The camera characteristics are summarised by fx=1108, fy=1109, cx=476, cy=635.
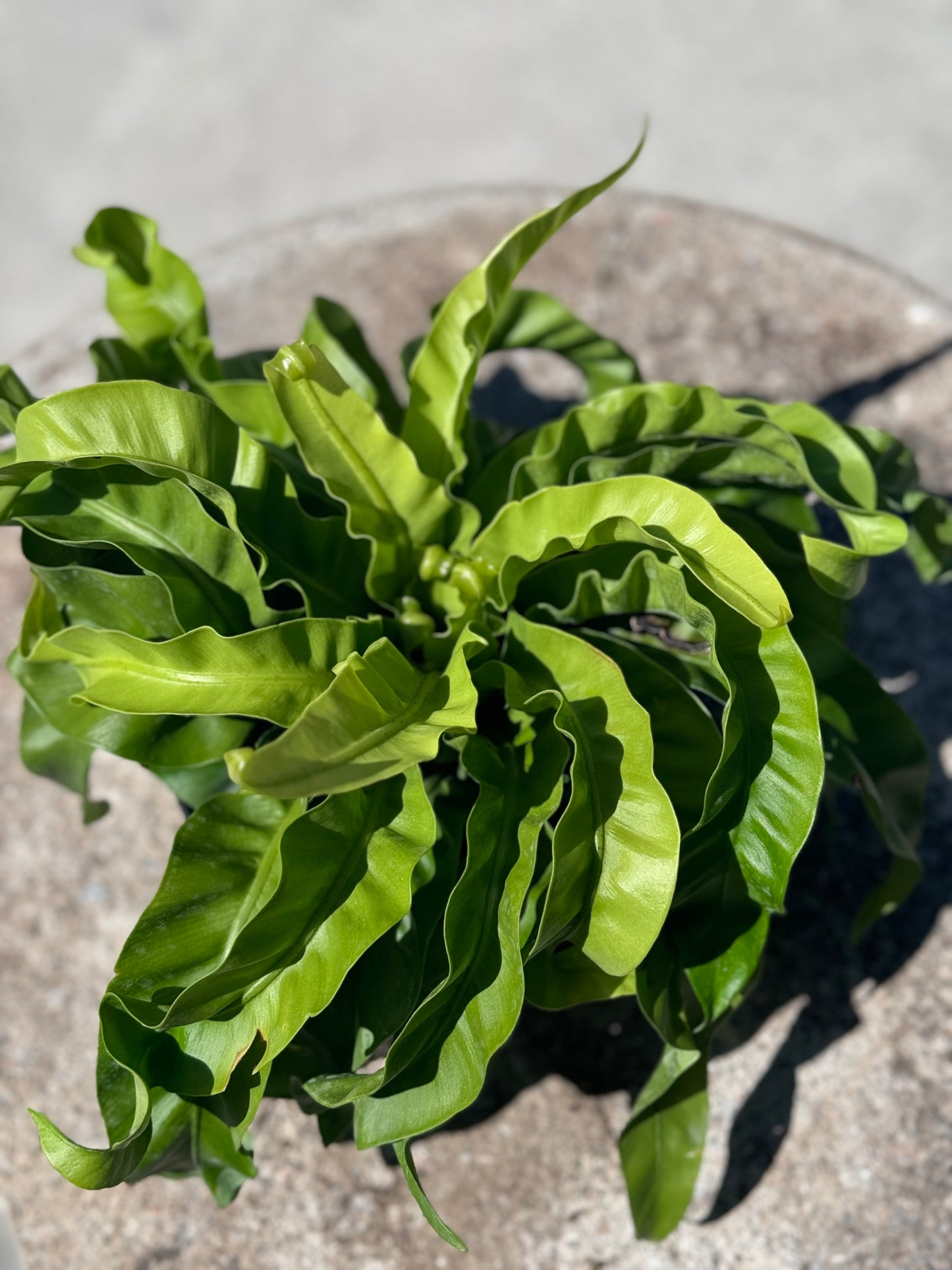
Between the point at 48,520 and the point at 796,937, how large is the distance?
0.63 m

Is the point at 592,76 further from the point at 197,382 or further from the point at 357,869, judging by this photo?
the point at 357,869

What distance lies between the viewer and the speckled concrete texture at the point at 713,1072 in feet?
2.64

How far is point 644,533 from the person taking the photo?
0.58 m

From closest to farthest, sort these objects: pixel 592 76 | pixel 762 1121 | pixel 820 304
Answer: pixel 762 1121
pixel 820 304
pixel 592 76

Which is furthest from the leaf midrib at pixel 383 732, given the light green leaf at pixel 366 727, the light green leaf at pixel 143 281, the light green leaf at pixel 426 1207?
the light green leaf at pixel 143 281

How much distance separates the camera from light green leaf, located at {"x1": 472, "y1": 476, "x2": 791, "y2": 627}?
1.85 feet

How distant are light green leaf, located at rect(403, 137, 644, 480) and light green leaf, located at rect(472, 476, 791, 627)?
0.09m

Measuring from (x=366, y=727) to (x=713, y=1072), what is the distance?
466 millimetres

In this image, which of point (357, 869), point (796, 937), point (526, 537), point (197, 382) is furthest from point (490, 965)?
point (197, 382)

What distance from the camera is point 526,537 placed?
2.25ft

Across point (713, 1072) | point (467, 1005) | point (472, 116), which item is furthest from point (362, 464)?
point (472, 116)

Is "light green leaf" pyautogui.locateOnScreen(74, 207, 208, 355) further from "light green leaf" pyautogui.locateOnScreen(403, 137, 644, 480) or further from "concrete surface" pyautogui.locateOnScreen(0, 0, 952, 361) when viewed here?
"concrete surface" pyautogui.locateOnScreen(0, 0, 952, 361)

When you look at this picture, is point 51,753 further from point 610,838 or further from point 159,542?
point 610,838

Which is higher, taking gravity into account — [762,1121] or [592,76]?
[592,76]
